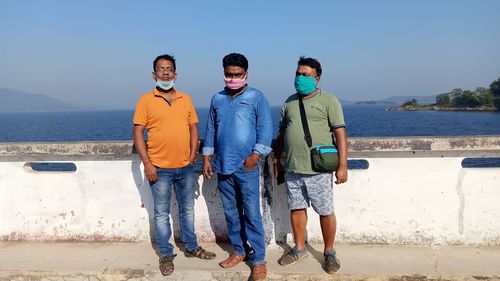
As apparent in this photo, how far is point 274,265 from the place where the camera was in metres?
3.82

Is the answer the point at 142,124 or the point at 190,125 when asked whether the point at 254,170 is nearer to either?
the point at 190,125

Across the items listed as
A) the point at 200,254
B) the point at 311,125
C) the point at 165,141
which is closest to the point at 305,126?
the point at 311,125

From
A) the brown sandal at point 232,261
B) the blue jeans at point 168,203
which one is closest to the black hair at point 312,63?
the blue jeans at point 168,203

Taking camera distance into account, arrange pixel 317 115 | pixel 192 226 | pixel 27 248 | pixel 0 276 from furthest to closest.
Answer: pixel 27 248, pixel 192 226, pixel 0 276, pixel 317 115

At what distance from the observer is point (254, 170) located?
12.1 feet

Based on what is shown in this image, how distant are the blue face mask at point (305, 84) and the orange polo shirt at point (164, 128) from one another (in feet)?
3.74

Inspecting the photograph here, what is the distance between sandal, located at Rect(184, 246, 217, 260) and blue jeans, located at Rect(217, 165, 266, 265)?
0.32m

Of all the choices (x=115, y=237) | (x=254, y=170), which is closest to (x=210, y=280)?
(x=254, y=170)

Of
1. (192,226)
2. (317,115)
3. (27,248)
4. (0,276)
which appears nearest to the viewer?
(317,115)

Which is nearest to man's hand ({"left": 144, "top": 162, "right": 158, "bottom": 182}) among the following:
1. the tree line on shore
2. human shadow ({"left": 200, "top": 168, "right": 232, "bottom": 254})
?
human shadow ({"left": 200, "top": 168, "right": 232, "bottom": 254})

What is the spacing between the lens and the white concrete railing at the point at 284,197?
13.2 feet

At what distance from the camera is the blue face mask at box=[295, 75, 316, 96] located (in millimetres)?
3580

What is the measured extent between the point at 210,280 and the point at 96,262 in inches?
48.5

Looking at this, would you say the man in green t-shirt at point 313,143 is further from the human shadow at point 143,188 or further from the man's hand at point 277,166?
the human shadow at point 143,188
